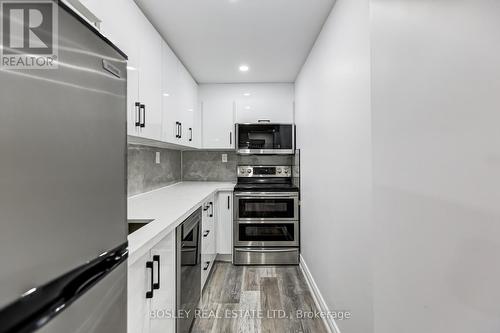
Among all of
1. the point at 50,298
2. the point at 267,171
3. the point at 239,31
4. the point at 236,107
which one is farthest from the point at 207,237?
the point at 50,298

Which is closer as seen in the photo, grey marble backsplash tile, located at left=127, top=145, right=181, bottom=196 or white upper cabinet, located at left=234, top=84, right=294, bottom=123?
grey marble backsplash tile, located at left=127, top=145, right=181, bottom=196

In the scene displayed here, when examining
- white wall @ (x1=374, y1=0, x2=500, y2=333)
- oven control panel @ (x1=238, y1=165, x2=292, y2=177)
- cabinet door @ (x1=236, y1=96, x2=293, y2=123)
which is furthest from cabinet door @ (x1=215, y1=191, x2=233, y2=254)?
white wall @ (x1=374, y1=0, x2=500, y2=333)

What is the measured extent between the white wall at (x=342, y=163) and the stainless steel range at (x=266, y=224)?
24.7 inches

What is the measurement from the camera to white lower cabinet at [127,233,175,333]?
99cm

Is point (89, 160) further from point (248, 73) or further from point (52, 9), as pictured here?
point (248, 73)

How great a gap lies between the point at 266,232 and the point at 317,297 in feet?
3.55

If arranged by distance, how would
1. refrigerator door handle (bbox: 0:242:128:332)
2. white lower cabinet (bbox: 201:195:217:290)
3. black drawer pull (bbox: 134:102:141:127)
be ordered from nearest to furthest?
1. refrigerator door handle (bbox: 0:242:128:332)
2. black drawer pull (bbox: 134:102:141:127)
3. white lower cabinet (bbox: 201:195:217:290)

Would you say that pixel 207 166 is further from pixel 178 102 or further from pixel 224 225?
pixel 178 102

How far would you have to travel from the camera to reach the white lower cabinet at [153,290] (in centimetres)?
99

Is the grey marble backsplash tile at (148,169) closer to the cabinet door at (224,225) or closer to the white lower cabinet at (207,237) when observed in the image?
the white lower cabinet at (207,237)

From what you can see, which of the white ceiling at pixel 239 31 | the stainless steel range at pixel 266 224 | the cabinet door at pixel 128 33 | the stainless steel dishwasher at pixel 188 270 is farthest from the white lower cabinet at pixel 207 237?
the white ceiling at pixel 239 31

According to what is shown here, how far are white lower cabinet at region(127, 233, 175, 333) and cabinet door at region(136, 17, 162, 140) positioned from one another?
2.81ft

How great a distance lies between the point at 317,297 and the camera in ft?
7.25

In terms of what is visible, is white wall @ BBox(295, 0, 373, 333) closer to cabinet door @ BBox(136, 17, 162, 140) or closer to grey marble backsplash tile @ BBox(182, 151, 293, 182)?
cabinet door @ BBox(136, 17, 162, 140)
